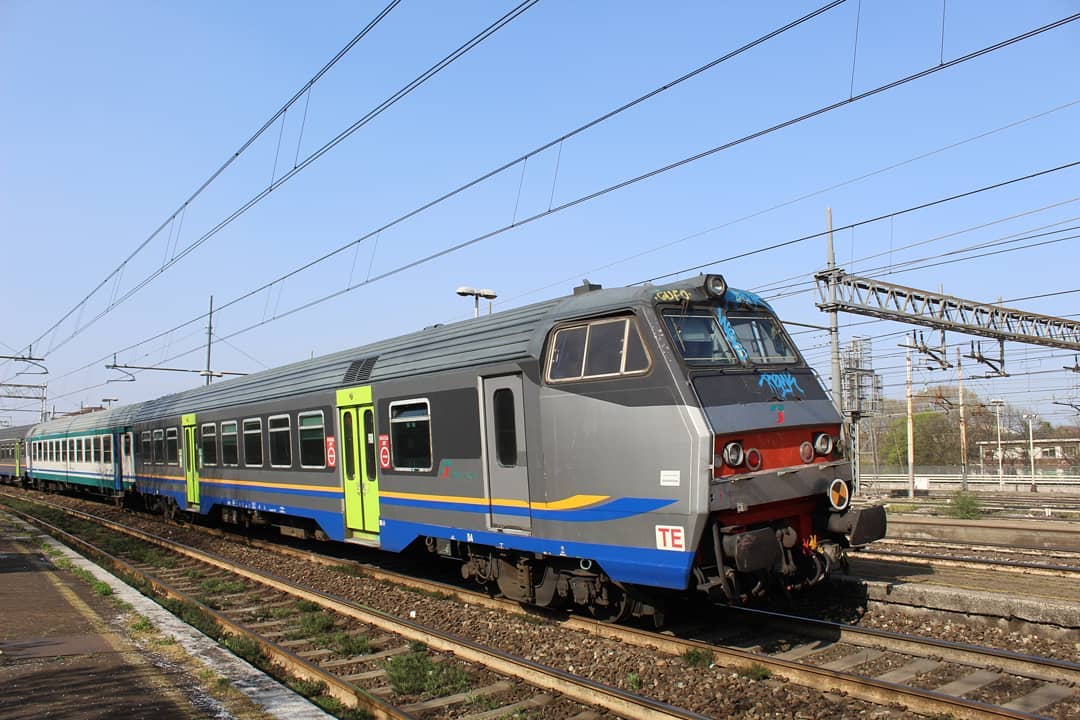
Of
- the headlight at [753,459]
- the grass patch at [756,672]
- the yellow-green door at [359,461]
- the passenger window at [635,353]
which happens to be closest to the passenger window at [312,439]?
the yellow-green door at [359,461]

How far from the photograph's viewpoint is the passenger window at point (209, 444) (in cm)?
1812

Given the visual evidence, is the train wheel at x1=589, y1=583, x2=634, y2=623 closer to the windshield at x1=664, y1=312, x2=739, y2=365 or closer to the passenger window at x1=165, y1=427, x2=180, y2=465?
the windshield at x1=664, y1=312, x2=739, y2=365

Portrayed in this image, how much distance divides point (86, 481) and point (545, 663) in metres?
28.9

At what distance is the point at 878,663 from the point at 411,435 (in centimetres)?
638

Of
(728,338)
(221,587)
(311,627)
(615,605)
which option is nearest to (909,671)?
(615,605)

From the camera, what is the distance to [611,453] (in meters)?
8.03

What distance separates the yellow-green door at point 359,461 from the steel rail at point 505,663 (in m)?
1.29

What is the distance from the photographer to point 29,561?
1523cm

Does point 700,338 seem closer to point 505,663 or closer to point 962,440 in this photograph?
point 505,663

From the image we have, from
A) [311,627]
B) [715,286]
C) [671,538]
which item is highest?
[715,286]

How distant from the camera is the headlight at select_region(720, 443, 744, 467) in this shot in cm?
743

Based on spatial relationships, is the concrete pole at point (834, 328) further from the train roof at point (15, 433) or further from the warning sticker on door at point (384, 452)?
the train roof at point (15, 433)

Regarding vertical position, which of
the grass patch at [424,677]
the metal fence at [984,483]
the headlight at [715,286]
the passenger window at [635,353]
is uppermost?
→ the headlight at [715,286]

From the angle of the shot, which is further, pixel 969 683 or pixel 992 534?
pixel 992 534
